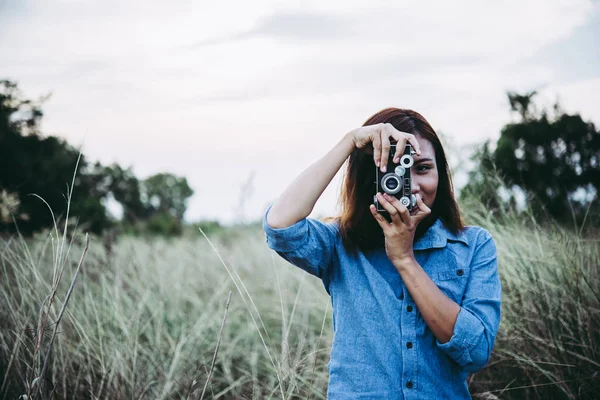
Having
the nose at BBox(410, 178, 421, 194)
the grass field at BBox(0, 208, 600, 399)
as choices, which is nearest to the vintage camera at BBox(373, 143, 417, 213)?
the nose at BBox(410, 178, 421, 194)

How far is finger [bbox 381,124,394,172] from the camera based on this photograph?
1362 mm

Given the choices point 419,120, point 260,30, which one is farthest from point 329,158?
point 260,30

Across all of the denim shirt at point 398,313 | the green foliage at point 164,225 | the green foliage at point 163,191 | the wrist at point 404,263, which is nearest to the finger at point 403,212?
the wrist at point 404,263

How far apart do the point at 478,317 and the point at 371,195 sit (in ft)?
1.81

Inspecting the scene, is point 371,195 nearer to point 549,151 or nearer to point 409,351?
point 409,351

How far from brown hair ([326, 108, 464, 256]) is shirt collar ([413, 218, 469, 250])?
0.03 meters

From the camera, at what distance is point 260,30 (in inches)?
163

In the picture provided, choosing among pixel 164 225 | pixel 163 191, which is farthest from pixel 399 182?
pixel 163 191

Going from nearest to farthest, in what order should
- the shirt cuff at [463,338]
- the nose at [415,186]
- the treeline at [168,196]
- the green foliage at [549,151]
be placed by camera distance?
the shirt cuff at [463,338] < the nose at [415,186] < the treeline at [168,196] < the green foliage at [549,151]

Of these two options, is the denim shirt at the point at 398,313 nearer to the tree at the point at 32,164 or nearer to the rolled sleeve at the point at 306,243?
the rolled sleeve at the point at 306,243

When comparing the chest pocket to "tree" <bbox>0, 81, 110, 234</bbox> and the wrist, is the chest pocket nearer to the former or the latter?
the wrist

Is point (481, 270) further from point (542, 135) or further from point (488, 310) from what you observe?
point (542, 135)

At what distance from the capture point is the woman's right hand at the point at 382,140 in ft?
4.46

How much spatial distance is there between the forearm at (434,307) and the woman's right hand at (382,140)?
0.37 metres
